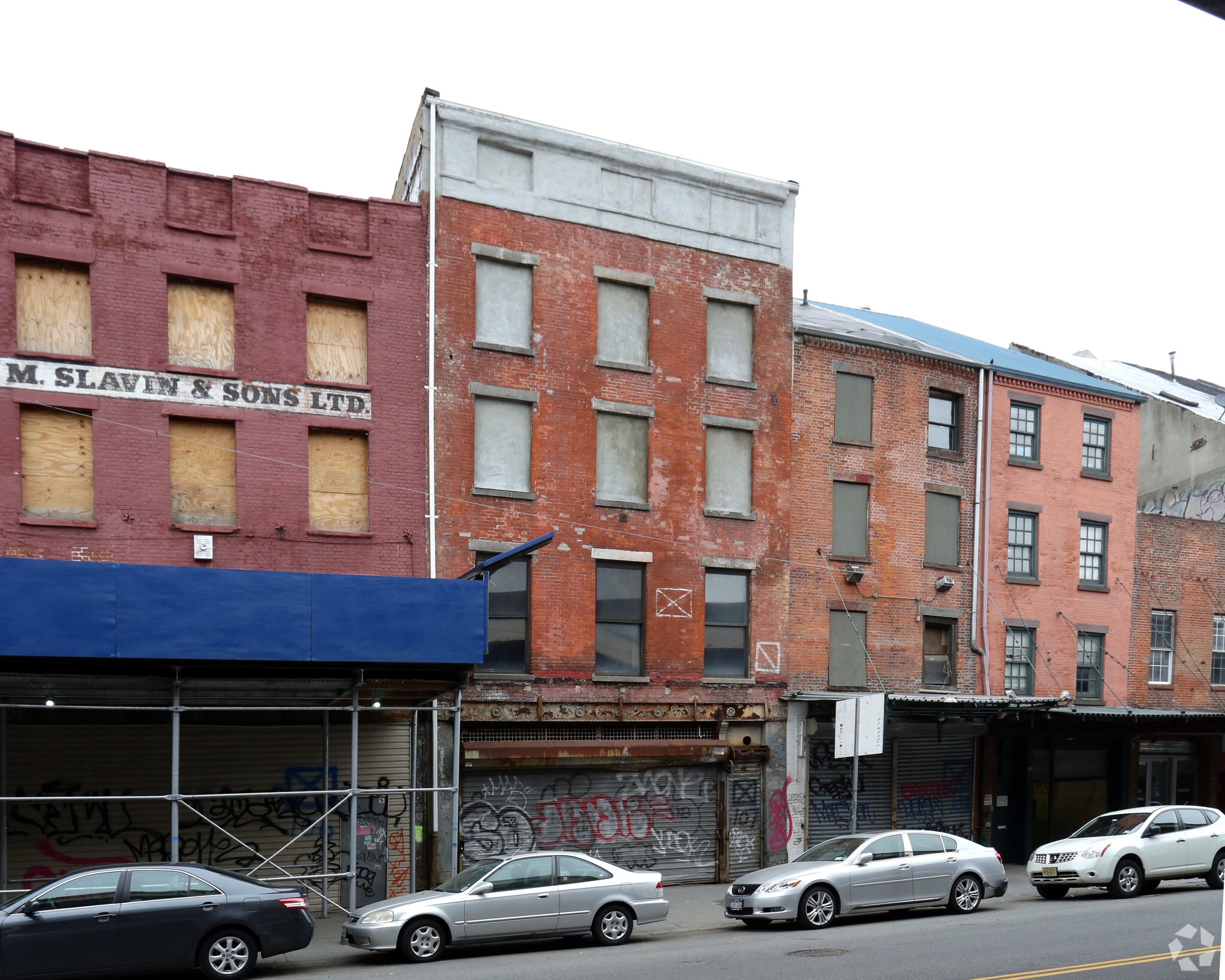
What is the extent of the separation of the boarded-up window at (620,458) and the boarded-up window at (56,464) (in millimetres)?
9668

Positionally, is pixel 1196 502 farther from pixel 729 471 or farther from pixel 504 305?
pixel 504 305

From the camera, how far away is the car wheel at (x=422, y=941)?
15.8 m

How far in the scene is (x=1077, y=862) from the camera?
2077 cm

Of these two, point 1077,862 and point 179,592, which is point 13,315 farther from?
point 1077,862

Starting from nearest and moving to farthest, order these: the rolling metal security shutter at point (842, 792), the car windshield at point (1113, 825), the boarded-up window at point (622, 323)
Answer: the car windshield at point (1113, 825)
the boarded-up window at point (622, 323)
the rolling metal security shutter at point (842, 792)

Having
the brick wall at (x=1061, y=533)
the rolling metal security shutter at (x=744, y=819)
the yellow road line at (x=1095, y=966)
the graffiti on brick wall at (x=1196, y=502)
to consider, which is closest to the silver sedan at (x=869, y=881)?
the yellow road line at (x=1095, y=966)

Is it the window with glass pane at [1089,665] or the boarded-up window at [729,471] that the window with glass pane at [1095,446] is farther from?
the boarded-up window at [729,471]

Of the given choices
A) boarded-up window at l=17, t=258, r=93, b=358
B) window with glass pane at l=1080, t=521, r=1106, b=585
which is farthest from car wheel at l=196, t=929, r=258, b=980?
window with glass pane at l=1080, t=521, r=1106, b=585

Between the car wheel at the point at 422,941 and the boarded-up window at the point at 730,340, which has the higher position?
the boarded-up window at the point at 730,340

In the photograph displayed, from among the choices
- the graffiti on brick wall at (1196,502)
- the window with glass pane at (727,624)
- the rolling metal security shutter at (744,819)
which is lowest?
the rolling metal security shutter at (744,819)

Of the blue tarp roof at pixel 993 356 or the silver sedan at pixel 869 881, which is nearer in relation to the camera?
the silver sedan at pixel 869 881

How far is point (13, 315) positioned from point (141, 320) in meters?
2.00

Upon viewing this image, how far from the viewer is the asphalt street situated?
1394 cm

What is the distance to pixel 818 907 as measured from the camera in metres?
18.0
